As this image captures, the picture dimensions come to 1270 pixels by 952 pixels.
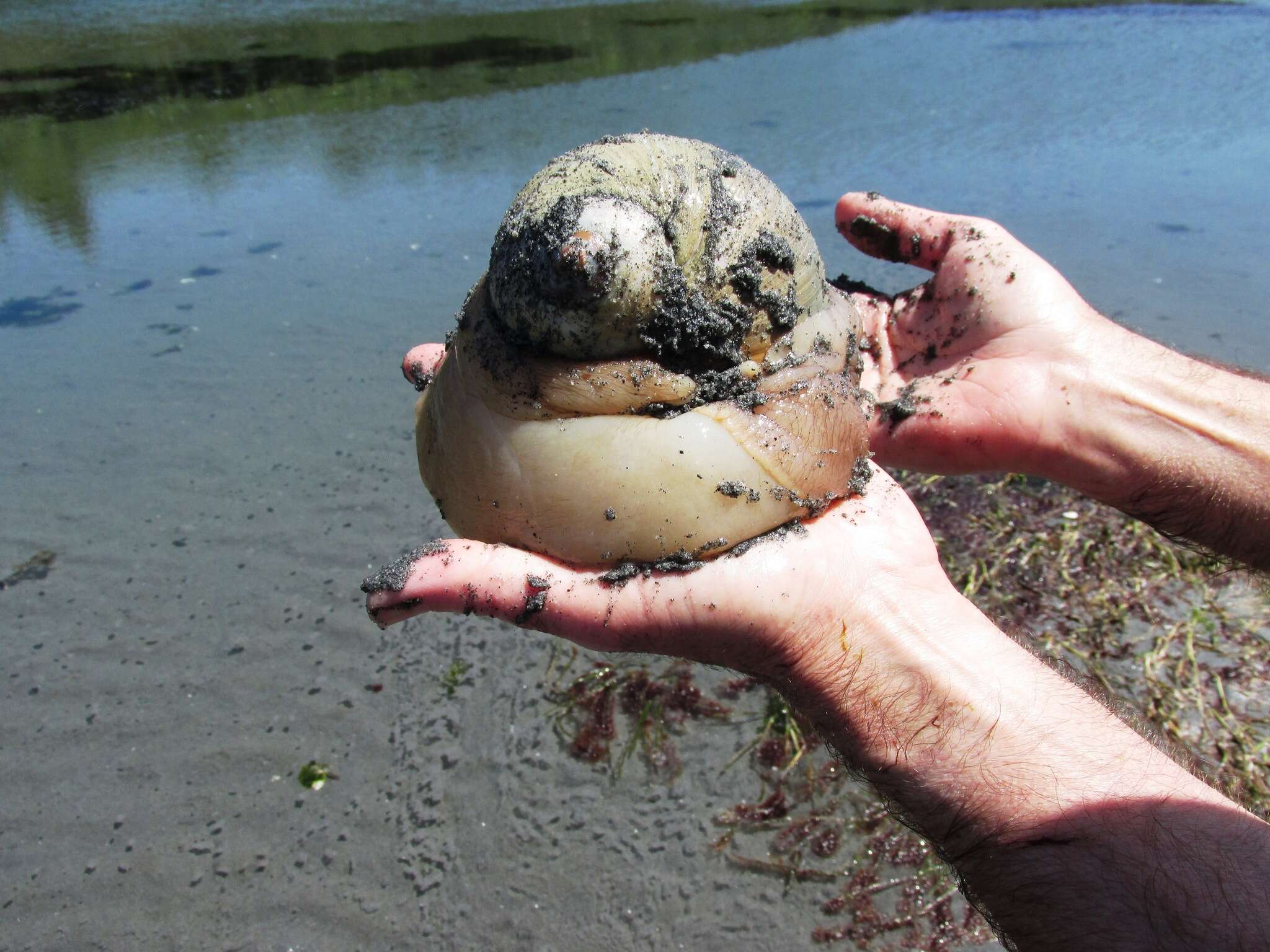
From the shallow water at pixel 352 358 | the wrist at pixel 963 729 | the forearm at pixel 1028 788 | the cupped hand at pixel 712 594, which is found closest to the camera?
the forearm at pixel 1028 788

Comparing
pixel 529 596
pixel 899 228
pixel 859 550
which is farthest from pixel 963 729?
pixel 899 228

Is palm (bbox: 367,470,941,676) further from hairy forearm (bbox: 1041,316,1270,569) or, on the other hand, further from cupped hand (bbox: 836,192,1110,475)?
hairy forearm (bbox: 1041,316,1270,569)

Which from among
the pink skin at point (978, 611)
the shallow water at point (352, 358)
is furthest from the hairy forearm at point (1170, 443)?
the shallow water at point (352, 358)

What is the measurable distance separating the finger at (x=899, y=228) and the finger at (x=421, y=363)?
1903 millimetres

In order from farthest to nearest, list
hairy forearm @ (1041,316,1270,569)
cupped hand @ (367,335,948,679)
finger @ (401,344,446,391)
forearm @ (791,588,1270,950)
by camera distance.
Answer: finger @ (401,344,446,391) < hairy forearm @ (1041,316,1270,569) < cupped hand @ (367,335,948,679) < forearm @ (791,588,1270,950)

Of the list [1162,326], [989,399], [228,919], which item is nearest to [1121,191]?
[1162,326]

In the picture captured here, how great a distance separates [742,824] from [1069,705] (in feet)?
5.57

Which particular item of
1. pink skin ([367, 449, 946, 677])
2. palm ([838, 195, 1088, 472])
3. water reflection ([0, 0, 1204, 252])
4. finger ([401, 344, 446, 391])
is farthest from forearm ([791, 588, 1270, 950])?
water reflection ([0, 0, 1204, 252])

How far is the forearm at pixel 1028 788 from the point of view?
2.25 meters

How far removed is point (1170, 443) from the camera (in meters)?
3.43

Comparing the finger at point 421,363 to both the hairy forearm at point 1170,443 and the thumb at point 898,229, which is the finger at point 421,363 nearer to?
the thumb at point 898,229

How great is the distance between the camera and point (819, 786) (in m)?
4.11

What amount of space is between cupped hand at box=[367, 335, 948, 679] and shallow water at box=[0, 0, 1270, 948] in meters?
1.40

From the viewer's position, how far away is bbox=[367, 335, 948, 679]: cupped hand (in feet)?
9.33
